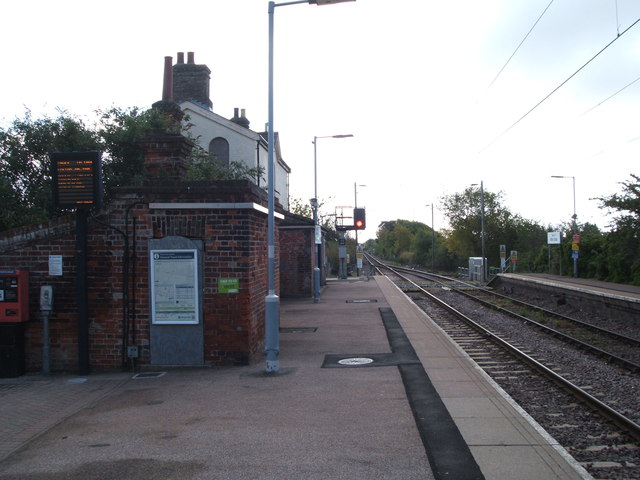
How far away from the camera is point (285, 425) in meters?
6.29

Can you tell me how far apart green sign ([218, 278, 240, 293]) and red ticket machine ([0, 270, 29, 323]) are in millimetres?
3003

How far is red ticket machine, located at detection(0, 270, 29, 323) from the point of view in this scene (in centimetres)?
901

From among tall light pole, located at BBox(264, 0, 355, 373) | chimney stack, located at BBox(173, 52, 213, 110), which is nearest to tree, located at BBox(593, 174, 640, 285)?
tall light pole, located at BBox(264, 0, 355, 373)

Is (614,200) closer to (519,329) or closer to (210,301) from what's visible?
(519,329)

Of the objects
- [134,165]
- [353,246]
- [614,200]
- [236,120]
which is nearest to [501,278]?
[614,200]

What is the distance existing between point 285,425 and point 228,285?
3454 millimetres

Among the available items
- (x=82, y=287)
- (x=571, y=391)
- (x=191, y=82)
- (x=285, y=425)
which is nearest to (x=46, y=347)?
(x=82, y=287)

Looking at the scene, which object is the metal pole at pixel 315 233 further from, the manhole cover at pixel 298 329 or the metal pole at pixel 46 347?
the metal pole at pixel 46 347

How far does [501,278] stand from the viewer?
100 ft

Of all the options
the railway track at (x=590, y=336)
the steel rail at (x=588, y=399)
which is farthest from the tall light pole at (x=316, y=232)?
the steel rail at (x=588, y=399)

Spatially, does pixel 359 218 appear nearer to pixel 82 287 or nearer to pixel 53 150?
pixel 53 150

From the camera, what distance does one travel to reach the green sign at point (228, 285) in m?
9.31

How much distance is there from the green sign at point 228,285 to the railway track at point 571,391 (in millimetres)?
4281

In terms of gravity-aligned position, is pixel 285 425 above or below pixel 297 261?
below
